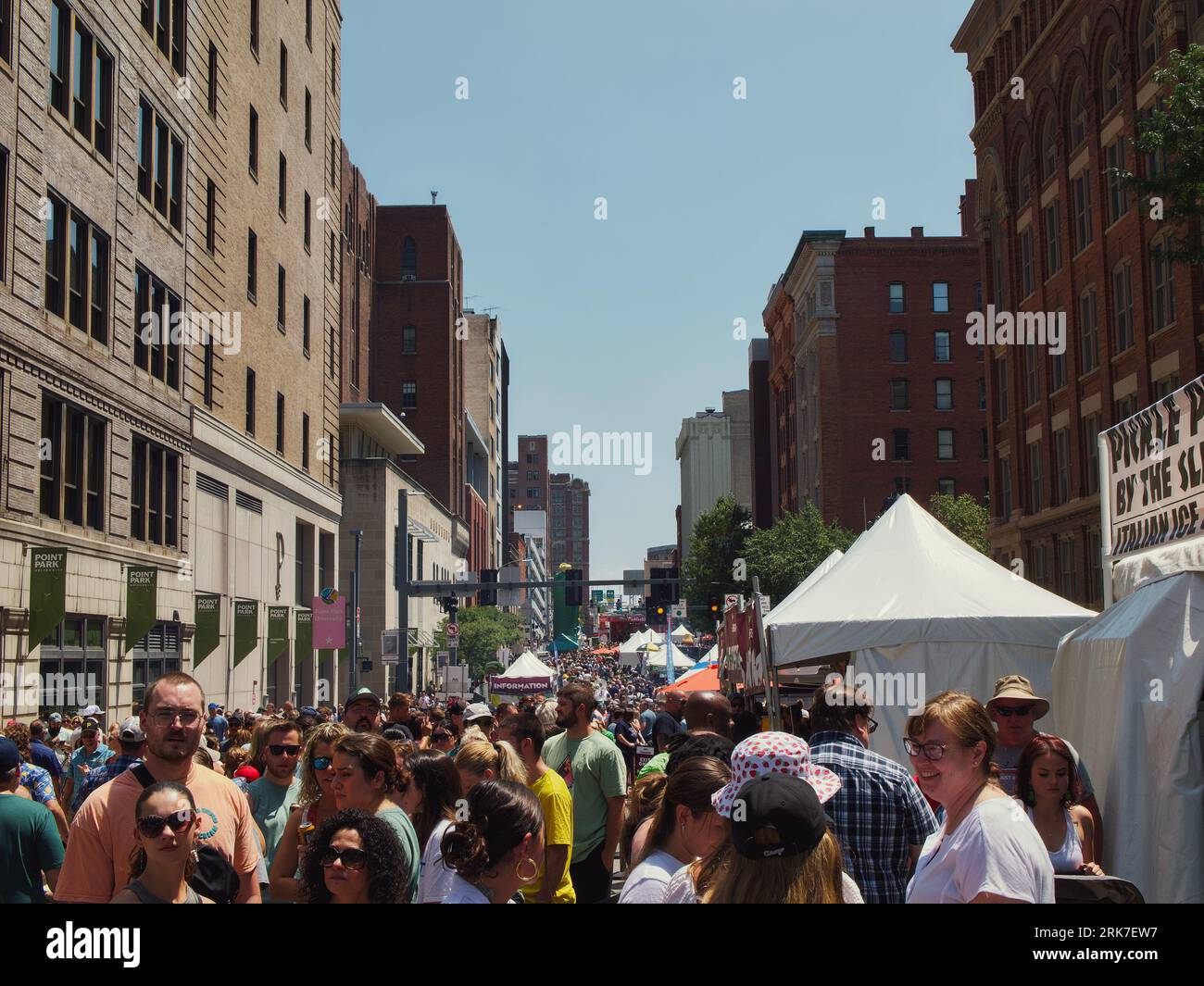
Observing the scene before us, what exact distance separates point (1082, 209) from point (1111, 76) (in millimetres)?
4380

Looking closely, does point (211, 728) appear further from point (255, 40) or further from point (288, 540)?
point (255, 40)

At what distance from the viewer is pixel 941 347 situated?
8238 centimetres

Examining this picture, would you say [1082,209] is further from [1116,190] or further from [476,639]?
[476,639]

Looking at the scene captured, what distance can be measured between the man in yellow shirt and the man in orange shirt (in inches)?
71.6

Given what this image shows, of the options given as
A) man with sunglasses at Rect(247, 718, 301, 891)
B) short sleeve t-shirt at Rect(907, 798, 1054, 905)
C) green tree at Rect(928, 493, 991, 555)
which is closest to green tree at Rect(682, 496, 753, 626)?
green tree at Rect(928, 493, 991, 555)

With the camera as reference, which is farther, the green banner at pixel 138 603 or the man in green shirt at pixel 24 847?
the green banner at pixel 138 603

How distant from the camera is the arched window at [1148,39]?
117 feet

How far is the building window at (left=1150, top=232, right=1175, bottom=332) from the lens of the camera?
35.6 metres

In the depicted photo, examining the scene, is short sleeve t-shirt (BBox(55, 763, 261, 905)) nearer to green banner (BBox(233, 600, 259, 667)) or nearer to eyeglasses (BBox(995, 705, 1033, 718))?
eyeglasses (BBox(995, 705, 1033, 718))

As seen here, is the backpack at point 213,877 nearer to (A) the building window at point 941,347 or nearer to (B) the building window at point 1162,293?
(B) the building window at point 1162,293

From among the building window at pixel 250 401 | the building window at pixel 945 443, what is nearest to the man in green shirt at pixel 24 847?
the building window at pixel 250 401

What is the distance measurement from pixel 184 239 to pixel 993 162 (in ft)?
104

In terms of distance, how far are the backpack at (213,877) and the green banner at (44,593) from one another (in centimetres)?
1879

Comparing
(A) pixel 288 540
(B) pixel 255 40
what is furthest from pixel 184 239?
(A) pixel 288 540
